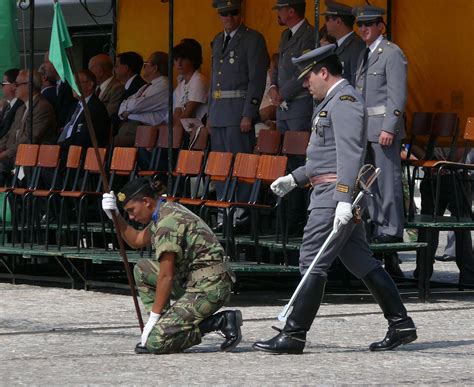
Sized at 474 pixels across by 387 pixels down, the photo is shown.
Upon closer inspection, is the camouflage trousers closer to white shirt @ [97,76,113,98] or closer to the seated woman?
the seated woman

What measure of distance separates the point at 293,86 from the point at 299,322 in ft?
14.5

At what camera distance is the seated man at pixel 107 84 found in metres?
15.9

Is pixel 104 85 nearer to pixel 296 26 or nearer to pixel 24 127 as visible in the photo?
pixel 24 127

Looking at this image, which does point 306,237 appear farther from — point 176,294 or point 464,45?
point 464,45

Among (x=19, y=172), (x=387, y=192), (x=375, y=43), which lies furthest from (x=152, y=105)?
(x=387, y=192)

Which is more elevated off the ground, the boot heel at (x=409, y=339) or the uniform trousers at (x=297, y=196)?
the uniform trousers at (x=297, y=196)

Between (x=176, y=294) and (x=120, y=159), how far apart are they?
14.8 feet

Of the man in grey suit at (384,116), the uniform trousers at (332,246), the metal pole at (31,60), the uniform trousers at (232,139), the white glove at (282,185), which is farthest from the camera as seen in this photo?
the metal pole at (31,60)

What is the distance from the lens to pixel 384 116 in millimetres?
11977

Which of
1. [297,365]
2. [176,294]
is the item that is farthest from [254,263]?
[297,365]

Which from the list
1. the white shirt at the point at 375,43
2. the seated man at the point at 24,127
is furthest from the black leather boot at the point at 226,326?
the seated man at the point at 24,127

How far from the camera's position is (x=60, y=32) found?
9.73 metres

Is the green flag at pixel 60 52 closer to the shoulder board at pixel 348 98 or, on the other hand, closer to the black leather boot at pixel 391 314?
the shoulder board at pixel 348 98

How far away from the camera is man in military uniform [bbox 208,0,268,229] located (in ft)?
45.0
